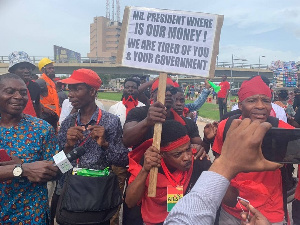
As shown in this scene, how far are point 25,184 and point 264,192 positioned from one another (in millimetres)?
1871

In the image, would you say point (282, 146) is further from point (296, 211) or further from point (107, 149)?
point (296, 211)

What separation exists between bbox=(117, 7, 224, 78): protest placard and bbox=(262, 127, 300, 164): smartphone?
4.65 feet

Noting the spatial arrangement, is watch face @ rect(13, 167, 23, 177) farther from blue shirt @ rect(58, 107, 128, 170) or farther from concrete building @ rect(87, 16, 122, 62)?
concrete building @ rect(87, 16, 122, 62)

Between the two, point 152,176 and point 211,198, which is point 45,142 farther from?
point 211,198

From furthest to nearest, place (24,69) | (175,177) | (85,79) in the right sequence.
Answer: (24,69)
(85,79)
(175,177)

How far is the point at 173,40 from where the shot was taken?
270cm

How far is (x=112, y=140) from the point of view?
2.96m

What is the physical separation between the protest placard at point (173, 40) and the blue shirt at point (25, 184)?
0.98 m

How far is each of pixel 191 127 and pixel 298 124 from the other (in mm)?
2757

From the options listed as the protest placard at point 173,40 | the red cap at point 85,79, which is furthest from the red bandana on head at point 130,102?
the protest placard at point 173,40

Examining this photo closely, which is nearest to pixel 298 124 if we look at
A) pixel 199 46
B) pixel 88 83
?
pixel 199 46

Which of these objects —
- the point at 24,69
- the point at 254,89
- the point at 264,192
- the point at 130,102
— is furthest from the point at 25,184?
the point at 130,102

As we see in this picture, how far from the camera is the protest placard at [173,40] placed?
2670mm

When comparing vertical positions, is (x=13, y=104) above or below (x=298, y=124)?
above
